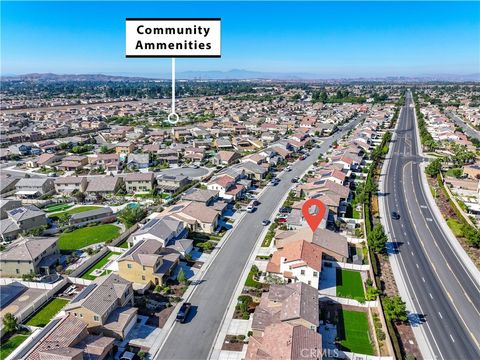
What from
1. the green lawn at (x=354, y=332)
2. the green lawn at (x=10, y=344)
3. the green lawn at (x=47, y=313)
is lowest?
the green lawn at (x=10, y=344)

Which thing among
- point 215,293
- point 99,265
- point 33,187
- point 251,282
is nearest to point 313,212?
→ point 251,282

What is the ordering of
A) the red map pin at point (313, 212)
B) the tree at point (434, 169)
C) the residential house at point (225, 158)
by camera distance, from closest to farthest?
the red map pin at point (313, 212) < the tree at point (434, 169) < the residential house at point (225, 158)

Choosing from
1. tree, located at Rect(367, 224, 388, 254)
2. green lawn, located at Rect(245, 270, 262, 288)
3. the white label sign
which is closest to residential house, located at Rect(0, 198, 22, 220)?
green lawn, located at Rect(245, 270, 262, 288)

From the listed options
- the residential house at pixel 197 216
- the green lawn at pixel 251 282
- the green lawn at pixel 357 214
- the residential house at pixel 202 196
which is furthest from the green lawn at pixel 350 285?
the residential house at pixel 202 196

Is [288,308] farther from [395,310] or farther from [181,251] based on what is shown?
[181,251]

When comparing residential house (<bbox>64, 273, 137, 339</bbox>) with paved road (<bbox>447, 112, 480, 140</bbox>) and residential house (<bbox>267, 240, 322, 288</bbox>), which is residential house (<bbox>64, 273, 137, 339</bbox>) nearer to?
residential house (<bbox>267, 240, 322, 288</bbox>)

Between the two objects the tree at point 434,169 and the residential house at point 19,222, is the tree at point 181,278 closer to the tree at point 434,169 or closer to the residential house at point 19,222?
the residential house at point 19,222
